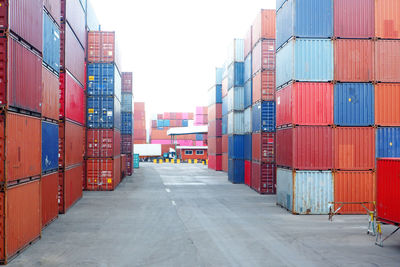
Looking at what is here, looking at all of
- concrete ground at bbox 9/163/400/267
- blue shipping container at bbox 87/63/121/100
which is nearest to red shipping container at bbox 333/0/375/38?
concrete ground at bbox 9/163/400/267

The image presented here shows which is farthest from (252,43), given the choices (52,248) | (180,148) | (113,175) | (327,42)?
(180,148)

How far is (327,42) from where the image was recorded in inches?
809

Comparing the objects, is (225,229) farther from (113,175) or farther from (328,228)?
(113,175)

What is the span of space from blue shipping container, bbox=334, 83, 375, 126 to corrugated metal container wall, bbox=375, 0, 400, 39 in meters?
2.80

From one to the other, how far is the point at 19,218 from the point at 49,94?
266 inches

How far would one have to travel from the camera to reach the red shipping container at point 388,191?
13.4m

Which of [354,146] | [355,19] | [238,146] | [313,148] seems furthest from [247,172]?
[355,19]

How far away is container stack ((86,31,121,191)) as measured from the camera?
30906 millimetres

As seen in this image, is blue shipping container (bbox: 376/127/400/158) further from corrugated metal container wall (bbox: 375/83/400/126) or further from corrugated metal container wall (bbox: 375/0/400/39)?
corrugated metal container wall (bbox: 375/0/400/39)

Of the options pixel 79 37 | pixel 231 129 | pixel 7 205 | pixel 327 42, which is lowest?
pixel 7 205

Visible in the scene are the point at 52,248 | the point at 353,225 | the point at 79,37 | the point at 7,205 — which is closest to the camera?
the point at 7,205

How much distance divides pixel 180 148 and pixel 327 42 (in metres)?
67.2

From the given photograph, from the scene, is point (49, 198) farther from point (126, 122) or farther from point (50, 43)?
point (126, 122)

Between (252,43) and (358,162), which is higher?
(252,43)
